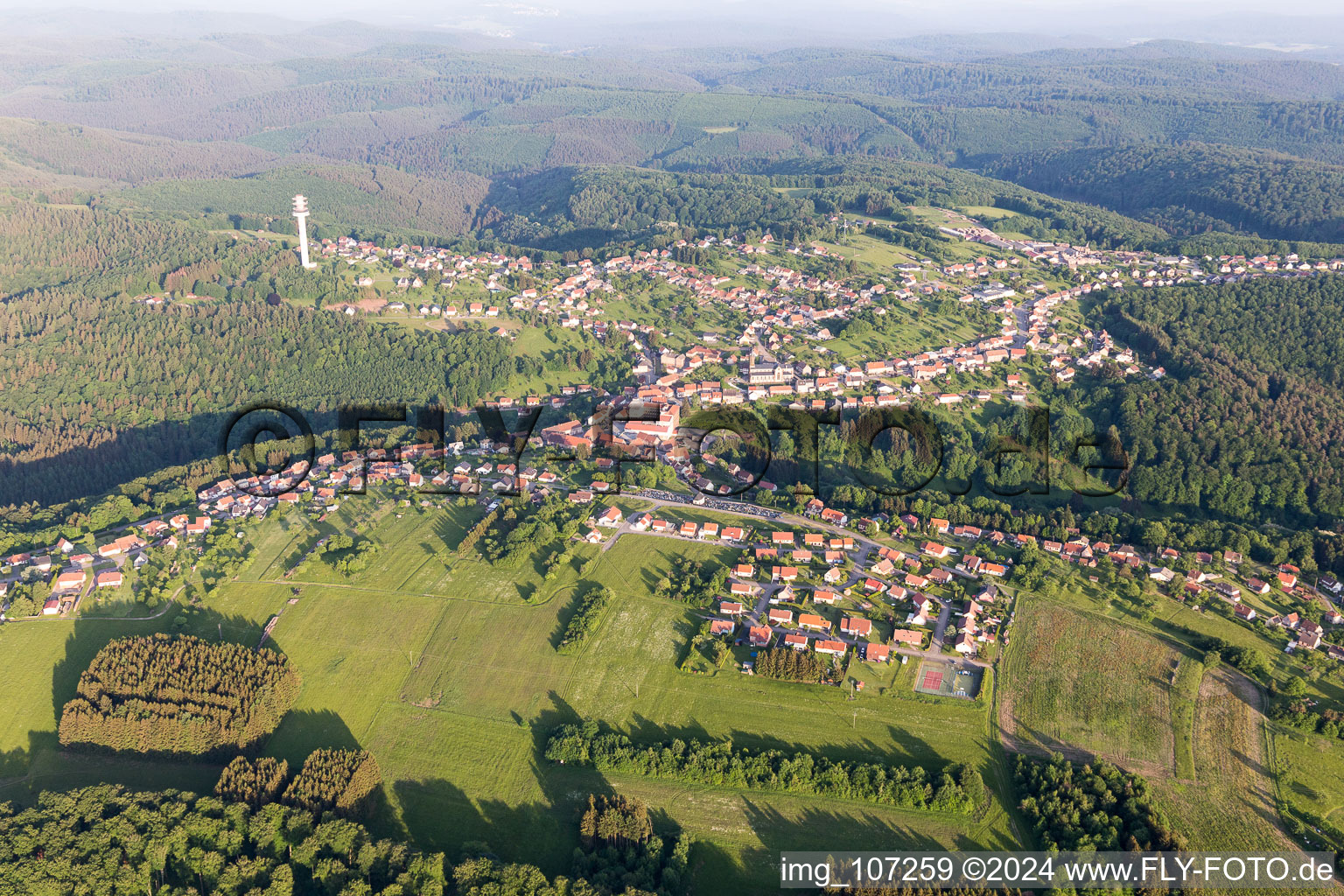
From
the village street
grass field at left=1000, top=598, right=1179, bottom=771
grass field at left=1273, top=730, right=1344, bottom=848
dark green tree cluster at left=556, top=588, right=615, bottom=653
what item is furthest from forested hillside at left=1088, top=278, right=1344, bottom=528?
dark green tree cluster at left=556, top=588, right=615, bottom=653

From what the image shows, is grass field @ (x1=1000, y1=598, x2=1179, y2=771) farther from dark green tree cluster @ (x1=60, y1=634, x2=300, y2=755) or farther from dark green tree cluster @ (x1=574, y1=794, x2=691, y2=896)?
dark green tree cluster @ (x1=60, y1=634, x2=300, y2=755)

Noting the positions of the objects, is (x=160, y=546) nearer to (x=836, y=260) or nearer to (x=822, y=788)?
(x=822, y=788)

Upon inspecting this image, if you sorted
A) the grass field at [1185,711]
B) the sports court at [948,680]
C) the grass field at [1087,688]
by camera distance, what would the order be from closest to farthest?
1. the grass field at [1185,711]
2. the grass field at [1087,688]
3. the sports court at [948,680]

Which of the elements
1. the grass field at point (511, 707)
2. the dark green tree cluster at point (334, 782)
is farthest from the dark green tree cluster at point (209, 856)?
the grass field at point (511, 707)

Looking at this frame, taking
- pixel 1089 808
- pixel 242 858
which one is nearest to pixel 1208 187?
pixel 1089 808

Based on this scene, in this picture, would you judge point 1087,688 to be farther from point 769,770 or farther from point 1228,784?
point 769,770

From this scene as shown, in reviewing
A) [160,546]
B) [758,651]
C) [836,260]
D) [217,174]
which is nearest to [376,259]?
[836,260]

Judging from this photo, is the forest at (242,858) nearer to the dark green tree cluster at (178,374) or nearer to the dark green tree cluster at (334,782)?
the dark green tree cluster at (334,782)
